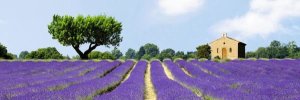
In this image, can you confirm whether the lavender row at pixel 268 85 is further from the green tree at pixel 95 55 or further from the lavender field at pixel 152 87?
the green tree at pixel 95 55

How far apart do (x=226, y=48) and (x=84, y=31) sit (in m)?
21.8

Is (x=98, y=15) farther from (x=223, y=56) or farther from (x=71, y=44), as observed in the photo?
(x=223, y=56)

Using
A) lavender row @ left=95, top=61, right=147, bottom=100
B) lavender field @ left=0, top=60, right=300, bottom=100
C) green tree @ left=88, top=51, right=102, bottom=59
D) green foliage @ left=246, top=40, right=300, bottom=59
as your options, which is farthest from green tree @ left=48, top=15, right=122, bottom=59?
green foliage @ left=246, top=40, right=300, bottom=59

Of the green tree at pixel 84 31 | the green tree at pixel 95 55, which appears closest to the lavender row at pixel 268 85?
the green tree at pixel 84 31

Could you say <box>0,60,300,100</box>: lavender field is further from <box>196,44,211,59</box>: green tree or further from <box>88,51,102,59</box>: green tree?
<box>88,51,102,59</box>: green tree

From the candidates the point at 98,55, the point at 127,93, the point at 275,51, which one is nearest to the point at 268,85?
the point at 127,93

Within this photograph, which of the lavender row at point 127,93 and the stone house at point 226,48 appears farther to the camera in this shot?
the stone house at point 226,48

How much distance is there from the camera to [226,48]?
2992 inches

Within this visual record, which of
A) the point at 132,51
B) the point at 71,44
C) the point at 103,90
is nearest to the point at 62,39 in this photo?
the point at 71,44

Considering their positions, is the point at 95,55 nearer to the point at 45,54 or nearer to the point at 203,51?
the point at 45,54

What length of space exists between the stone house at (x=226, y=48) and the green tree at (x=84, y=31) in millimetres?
15494

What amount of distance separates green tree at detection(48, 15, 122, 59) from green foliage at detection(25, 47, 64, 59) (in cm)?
531

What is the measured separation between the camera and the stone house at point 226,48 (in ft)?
248

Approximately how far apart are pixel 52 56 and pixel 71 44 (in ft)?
24.8
